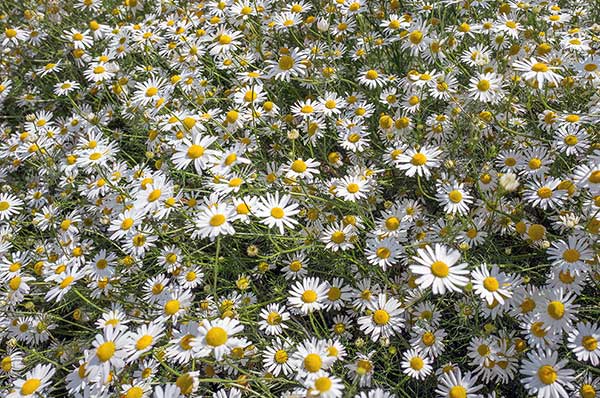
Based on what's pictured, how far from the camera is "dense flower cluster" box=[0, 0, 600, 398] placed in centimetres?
252

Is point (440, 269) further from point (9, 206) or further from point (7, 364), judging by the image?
point (9, 206)

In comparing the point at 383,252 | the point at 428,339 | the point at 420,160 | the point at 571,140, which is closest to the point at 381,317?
the point at 428,339

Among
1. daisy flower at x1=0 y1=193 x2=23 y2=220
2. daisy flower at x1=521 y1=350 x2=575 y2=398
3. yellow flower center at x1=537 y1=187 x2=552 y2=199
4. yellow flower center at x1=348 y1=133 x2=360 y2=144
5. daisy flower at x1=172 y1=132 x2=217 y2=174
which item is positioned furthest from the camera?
daisy flower at x1=0 y1=193 x2=23 y2=220

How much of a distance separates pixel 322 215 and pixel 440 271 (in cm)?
99

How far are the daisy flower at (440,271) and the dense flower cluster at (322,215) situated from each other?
0.01 m

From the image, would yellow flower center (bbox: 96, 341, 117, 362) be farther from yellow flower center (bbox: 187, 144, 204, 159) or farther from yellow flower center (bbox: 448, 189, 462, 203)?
yellow flower center (bbox: 448, 189, 462, 203)

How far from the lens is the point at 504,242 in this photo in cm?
306

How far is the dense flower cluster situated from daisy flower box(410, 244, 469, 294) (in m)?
0.01

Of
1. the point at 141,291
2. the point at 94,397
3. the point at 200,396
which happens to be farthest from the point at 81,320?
the point at 200,396

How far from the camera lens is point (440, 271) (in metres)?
2.42

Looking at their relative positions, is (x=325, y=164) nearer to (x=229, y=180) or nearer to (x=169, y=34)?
(x=229, y=180)

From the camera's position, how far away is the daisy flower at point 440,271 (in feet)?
7.81

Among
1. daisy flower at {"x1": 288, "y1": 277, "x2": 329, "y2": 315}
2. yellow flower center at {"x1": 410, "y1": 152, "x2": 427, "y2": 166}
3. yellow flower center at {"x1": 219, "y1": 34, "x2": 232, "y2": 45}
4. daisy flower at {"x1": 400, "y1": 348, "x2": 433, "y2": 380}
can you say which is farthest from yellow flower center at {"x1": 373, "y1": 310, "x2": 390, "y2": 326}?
yellow flower center at {"x1": 219, "y1": 34, "x2": 232, "y2": 45}

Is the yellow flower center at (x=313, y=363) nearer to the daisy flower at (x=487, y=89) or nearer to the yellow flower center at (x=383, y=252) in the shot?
the yellow flower center at (x=383, y=252)
